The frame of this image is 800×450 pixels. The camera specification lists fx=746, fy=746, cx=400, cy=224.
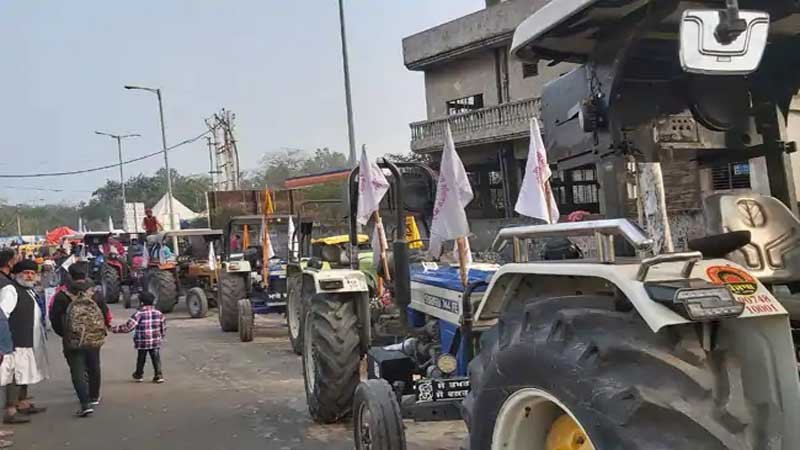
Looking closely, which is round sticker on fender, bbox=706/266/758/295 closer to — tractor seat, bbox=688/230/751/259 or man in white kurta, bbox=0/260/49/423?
tractor seat, bbox=688/230/751/259

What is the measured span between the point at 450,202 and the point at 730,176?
237 cm

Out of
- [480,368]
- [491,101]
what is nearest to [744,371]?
[480,368]

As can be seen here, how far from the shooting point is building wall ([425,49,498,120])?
2541 cm

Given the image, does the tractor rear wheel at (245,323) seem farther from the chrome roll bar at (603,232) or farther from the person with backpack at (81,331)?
the chrome roll bar at (603,232)

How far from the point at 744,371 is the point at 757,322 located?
138 millimetres

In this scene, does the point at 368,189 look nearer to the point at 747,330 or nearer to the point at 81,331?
the point at 81,331

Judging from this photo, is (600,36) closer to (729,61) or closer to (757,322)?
(729,61)

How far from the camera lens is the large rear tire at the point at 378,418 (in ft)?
13.2

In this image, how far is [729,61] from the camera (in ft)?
6.57

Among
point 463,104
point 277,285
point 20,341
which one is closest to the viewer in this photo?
point 20,341

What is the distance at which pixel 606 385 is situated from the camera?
2049 millimetres

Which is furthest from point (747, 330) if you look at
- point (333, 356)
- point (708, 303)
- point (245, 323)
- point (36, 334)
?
point (245, 323)

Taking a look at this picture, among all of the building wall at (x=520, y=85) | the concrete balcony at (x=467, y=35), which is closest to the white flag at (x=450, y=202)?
the concrete balcony at (x=467, y=35)

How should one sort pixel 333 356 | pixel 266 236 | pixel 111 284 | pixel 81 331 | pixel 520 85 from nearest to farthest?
1. pixel 333 356
2. pixel 81 331
3. pixel 266 236
4. pixel 111 284
5. pixel 520 85
